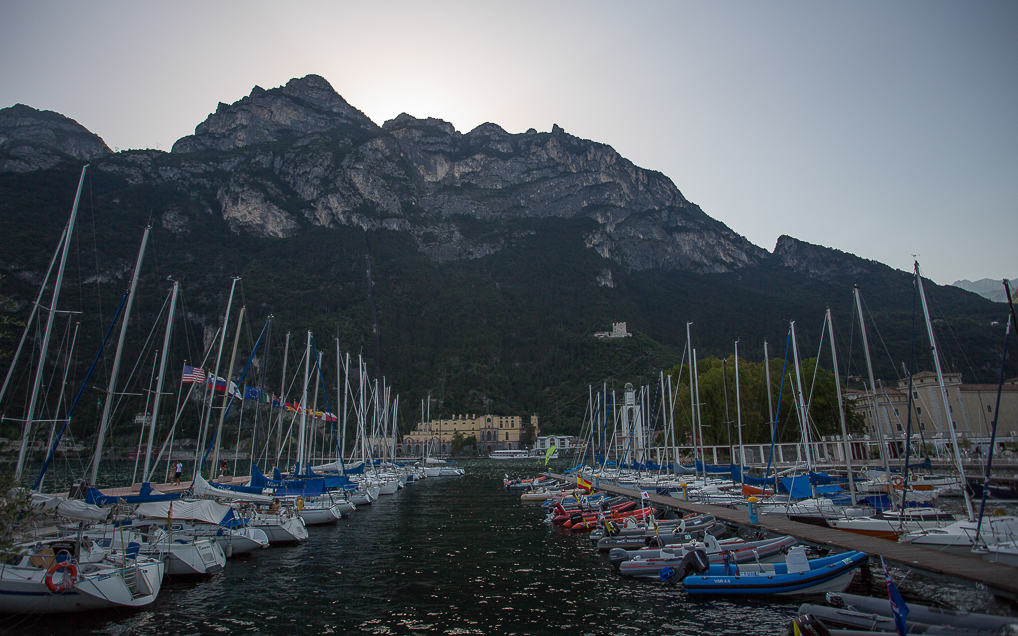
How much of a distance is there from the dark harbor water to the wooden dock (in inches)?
31.4

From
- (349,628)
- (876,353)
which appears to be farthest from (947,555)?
(876,353)

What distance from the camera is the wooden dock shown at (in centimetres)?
1316

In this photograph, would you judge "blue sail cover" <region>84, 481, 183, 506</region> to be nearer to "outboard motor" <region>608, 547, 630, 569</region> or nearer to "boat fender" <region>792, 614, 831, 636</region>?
"outboard motor" <region>608, 547, 630, 569</region>

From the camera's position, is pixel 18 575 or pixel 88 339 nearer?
pixel 18 575

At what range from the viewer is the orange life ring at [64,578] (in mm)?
14031

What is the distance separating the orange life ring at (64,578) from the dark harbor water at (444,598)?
2.95 ft

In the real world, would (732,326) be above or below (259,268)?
below

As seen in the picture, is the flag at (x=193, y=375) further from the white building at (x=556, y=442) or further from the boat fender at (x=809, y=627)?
the white building at (x=556, y=442)

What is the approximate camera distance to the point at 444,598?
16.9 metres

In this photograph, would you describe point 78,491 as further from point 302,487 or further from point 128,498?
point 302,487

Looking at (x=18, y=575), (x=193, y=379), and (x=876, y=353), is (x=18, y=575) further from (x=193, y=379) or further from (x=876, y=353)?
(x=876, y=353)

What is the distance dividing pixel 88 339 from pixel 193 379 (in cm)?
9014

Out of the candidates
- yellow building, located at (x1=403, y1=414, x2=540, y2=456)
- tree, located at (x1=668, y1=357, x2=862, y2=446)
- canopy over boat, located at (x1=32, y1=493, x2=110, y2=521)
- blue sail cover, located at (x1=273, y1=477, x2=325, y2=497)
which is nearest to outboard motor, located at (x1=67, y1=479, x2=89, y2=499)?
canopy over boat, located at (x1=32, y1=493, x2=110, y2=521)

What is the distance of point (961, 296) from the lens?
182875mm
